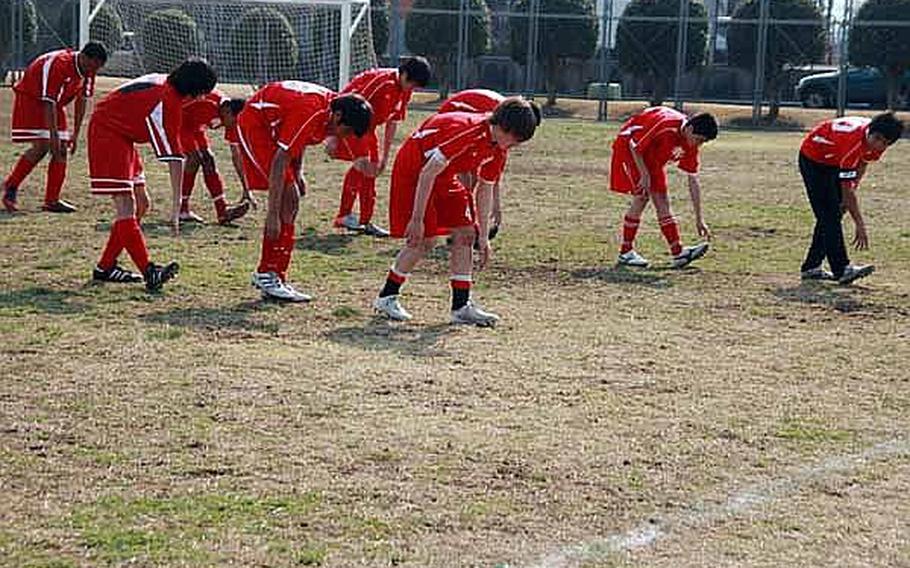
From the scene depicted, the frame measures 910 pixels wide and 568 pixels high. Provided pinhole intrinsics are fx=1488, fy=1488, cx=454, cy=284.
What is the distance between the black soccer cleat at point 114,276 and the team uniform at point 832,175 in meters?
5.43

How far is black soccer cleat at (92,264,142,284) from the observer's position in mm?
10453

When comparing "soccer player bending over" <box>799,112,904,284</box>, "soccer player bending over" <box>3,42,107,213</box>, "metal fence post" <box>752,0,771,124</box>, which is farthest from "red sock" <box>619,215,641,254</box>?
"metal fence post" <box>752,0,771,124</box>

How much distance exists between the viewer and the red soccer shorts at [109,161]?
10016 mm

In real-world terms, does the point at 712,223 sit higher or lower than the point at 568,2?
lower

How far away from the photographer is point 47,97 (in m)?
13.7

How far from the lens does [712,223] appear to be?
1568cm

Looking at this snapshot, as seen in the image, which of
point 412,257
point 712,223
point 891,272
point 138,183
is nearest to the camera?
point 412,257

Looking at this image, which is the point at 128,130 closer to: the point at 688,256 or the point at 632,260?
the point at 632,260

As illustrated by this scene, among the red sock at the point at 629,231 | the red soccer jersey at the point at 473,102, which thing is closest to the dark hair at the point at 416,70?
the red soccer jersey at the point at 473,102

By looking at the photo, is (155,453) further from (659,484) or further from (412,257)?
(412,257)

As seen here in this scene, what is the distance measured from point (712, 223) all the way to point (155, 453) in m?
10.3

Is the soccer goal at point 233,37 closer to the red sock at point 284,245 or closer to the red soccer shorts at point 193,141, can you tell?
the red soccer shorts at point 193,141

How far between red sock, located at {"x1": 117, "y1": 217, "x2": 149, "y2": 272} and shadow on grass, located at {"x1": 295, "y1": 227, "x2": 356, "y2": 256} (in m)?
2.64

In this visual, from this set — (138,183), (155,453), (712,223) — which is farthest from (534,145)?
(155,453)
